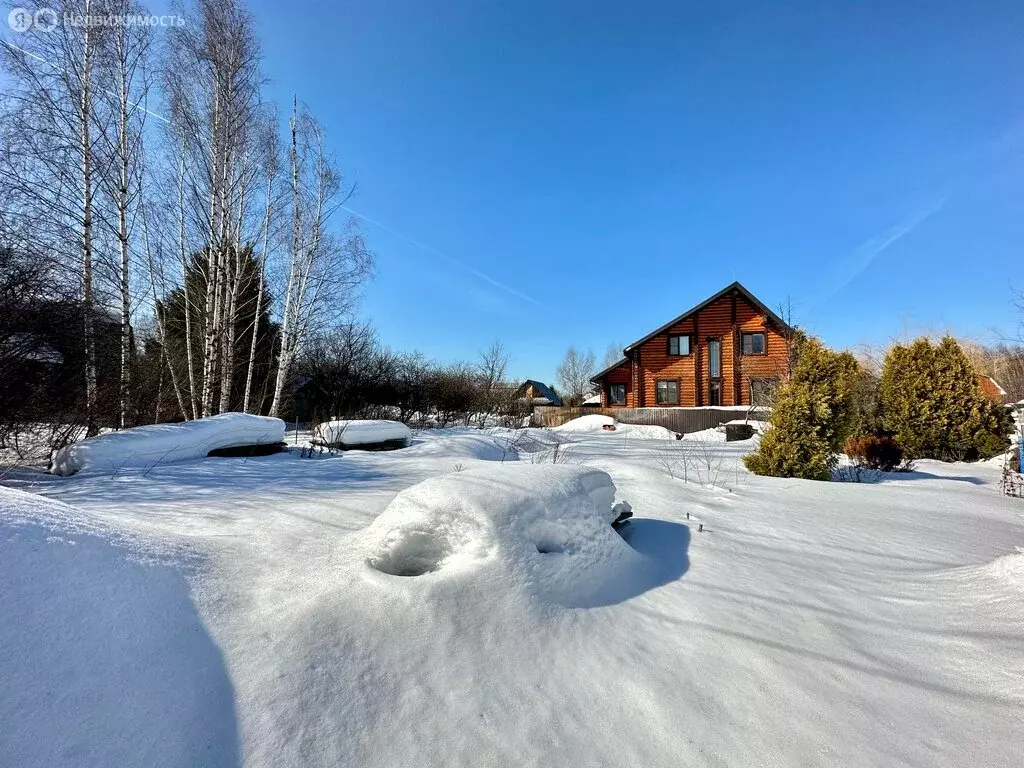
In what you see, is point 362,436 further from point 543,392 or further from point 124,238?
point 543,392

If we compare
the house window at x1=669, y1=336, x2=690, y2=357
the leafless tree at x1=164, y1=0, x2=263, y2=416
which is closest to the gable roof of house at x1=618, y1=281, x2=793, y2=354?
the house window at x1=669, y1=336, x2=690, y2=357

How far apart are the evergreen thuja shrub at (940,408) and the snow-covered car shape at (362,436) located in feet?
37.5

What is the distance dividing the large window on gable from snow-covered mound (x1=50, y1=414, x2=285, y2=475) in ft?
81.4

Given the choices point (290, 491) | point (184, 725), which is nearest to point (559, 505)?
point (184, 725)

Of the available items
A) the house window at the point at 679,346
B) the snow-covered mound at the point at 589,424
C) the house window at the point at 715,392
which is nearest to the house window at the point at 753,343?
Result: the house window at the point at 715,392

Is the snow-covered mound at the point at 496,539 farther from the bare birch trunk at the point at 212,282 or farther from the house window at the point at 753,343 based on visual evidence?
the house window at the point at 753,343

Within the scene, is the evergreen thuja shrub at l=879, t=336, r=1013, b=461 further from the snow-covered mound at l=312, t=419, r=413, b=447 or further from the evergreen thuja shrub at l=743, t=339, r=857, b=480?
the snow-covered mound at l=312, t=419, r=413, b=447

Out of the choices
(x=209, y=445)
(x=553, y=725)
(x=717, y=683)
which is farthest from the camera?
(x=209, y=445)

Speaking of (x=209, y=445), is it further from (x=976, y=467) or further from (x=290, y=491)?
(x=976, y=467)

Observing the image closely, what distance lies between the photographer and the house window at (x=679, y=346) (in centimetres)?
2708

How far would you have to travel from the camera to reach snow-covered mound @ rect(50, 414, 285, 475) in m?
5.41

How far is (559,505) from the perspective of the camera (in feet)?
9.06

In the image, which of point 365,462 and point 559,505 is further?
point 365,462

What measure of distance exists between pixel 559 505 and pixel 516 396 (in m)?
18.6
